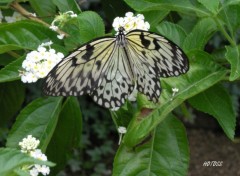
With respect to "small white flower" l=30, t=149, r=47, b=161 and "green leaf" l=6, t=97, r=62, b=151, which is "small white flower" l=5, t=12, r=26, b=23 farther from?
"small white flower" l=30, t=149, r=47, b=161

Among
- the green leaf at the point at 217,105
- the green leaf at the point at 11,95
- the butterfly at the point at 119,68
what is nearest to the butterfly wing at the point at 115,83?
the butterfly at the point at 119,68

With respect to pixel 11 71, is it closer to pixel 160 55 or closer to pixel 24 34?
pixel 24 34

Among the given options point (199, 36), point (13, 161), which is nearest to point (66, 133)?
point (199, 36)

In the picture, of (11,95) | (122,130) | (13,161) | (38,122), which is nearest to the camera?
(13,161)

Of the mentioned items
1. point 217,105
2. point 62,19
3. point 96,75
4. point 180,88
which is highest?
point 62,19

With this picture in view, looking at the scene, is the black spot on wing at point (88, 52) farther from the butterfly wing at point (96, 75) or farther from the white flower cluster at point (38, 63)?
the white flower cluster at point (38, 63)

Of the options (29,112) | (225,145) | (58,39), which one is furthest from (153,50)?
(225,145)
